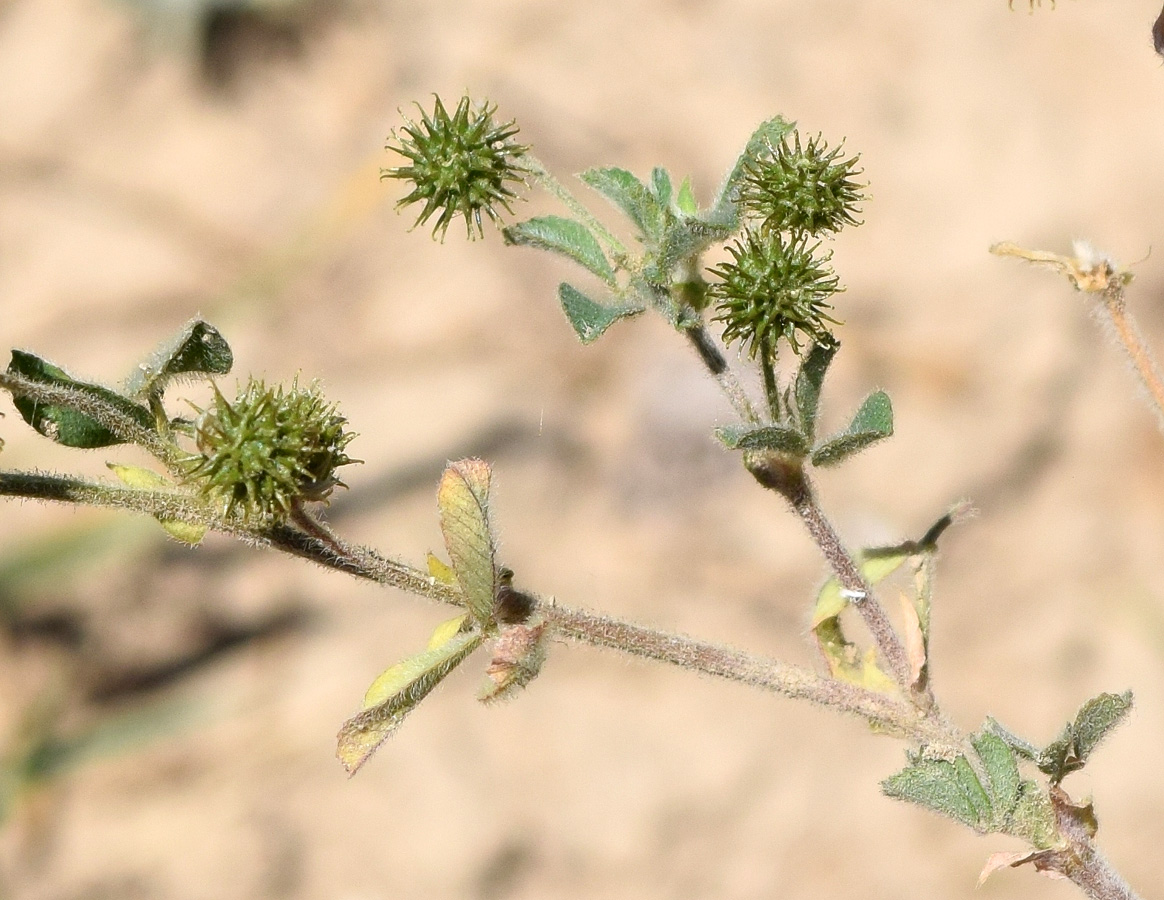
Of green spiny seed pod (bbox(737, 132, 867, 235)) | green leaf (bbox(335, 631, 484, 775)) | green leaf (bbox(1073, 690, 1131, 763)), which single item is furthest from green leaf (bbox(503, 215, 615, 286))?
green leaf (bbox(1073, 690, 1131, 763))

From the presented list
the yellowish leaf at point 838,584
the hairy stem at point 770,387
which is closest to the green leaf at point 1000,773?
the yellowish leaf at point 838,584

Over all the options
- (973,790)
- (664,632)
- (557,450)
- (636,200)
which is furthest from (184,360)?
(557,450)

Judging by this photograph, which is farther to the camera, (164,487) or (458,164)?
(458,164)

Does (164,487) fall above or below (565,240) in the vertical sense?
below

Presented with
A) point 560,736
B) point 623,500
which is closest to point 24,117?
point 623,500

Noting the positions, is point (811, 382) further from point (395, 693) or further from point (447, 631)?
point (395, 693)

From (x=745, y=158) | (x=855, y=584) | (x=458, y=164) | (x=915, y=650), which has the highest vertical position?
(x=458, y=164)

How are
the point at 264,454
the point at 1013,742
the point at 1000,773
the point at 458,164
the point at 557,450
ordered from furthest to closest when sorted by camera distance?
the point at 557,450 → the point at 458,164 → the point at 1013,742 → the point at 1000,773 → the point at 264,454
